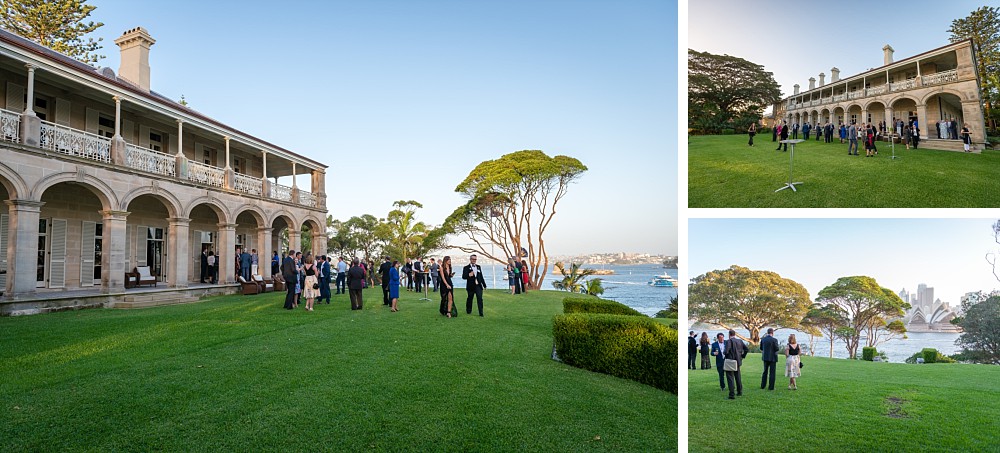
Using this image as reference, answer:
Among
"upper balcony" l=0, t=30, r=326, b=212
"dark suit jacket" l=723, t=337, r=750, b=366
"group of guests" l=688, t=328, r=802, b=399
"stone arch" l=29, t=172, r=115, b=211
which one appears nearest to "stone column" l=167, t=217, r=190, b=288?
"upper balcony" l=0, t=30, r=326, b=212

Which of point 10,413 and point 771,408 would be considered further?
point 771,408

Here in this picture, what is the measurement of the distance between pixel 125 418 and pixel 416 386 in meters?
2.78

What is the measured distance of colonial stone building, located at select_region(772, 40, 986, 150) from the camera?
2.50m

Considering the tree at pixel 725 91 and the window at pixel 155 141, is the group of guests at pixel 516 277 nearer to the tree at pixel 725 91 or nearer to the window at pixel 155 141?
the window at pixel 155 141

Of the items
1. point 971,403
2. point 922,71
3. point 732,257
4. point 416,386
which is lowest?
point 971,403

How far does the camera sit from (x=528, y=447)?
173 inches

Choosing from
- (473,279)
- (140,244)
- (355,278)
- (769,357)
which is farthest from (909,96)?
(140,244)

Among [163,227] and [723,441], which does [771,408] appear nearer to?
[723,441]

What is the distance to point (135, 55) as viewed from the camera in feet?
69.8

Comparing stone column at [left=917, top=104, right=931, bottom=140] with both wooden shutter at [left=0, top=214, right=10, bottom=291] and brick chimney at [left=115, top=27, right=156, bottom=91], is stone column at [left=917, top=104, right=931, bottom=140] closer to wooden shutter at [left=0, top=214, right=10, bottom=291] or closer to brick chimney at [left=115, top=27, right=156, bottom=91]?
wooden shutter at [left=0, top=214, right=10, bottom=291]

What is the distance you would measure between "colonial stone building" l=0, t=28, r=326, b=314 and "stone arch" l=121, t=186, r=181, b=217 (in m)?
0.03

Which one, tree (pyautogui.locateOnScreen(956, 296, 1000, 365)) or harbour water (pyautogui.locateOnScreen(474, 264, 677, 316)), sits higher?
tree (pyautogui.locateOnScreen(956, 296, 1000, 365))

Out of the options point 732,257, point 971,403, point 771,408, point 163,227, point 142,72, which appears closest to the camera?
point 732,257

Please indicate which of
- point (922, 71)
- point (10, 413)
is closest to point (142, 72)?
point (10, 413)
